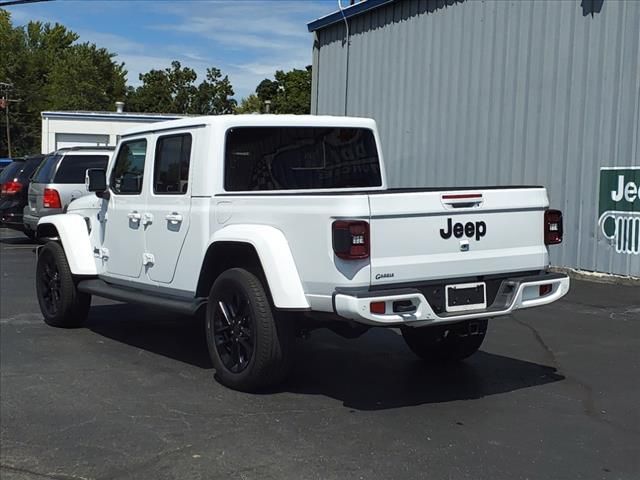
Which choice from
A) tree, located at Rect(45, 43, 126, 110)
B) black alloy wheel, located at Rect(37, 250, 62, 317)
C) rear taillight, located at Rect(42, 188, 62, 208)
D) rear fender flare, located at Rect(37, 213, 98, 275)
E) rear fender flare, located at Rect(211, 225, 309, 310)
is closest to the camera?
rear fender flare, located at Rect(211, 225, 309, 310)

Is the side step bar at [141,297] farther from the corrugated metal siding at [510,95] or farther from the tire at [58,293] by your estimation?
the corrugated metal siding at [510,95]

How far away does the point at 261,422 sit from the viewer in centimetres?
494

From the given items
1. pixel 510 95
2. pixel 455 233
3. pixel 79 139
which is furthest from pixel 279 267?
pixel 79 139

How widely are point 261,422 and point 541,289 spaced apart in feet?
7.12

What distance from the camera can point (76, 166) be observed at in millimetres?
14047

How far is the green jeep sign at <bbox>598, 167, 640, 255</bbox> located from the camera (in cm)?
1091

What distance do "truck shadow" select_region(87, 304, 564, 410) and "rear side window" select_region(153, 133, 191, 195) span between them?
4.83 feet

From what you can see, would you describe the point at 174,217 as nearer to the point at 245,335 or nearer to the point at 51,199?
the point at 245,335

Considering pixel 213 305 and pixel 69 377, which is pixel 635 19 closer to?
pixel 213 305

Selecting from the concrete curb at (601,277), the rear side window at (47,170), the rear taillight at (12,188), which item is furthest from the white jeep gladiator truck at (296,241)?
the rear taillight at (12,188)

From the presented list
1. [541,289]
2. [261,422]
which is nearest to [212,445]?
[261,422]

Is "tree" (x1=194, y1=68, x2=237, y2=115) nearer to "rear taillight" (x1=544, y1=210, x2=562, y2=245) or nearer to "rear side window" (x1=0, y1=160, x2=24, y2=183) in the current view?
"rear side window" (x1=0, y1=160, x2=24, y2=183)

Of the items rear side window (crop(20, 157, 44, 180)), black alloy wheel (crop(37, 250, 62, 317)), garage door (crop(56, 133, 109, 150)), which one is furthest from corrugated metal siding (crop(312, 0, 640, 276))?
garage door (crop(56, 133, 109, 150))

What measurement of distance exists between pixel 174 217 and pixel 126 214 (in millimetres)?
936
